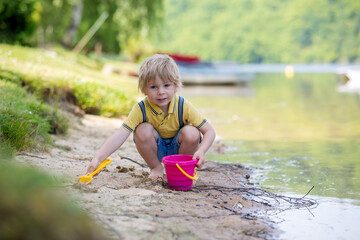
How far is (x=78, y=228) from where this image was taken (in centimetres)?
122

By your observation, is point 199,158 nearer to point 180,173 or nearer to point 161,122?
point 180,173

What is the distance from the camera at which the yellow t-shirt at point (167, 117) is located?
322 centimetres

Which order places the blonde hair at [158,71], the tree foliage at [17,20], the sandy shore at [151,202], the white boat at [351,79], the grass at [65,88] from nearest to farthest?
the sandy shore at [151,202] < the blonde hair at [158,71] < the grass at [65,88] < the tree foliage at [17,20] < the white boat at [351,79]

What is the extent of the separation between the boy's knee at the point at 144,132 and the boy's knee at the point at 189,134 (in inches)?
8.9

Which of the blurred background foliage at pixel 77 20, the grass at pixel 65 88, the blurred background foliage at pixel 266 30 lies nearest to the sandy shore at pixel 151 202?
the grass at pixel 65 88

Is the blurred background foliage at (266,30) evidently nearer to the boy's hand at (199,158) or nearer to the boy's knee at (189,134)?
the boy's knee at (189,134)

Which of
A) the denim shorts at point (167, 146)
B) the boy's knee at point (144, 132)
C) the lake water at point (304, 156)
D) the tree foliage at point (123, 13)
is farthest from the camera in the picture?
the tree foliage at point (123, 13)

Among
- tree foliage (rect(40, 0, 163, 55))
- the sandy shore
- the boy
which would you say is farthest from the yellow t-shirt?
tree foliage (rect(40, 0, 163, 55))

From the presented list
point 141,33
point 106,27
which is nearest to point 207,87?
point 141,33

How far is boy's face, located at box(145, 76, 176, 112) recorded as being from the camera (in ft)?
10.2

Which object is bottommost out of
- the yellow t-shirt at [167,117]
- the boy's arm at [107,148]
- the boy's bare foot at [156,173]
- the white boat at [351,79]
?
the boy's bare foot at [156,173]

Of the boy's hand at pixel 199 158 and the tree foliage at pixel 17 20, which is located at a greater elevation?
the tree foliage at pixel 17 20

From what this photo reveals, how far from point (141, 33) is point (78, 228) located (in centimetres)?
1458

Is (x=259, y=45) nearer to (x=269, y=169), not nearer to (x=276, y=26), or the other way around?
(x=276, y=26)
